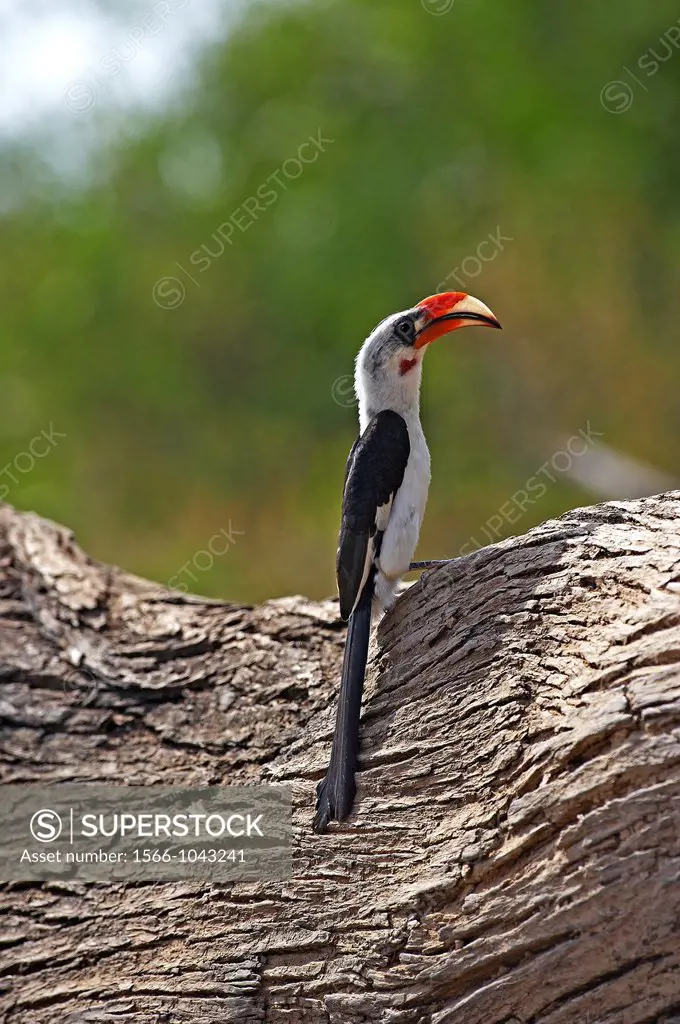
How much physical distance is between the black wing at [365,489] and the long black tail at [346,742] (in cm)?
22

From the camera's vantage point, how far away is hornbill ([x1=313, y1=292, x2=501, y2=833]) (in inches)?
136

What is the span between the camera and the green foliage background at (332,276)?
31.8ft

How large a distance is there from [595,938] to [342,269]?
826cm

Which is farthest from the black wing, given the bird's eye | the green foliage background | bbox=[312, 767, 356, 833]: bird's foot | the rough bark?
the green foliage background

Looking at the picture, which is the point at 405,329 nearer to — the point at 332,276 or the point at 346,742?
the point at 346,742

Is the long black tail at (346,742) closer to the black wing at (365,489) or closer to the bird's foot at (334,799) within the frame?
the bird's foot at (334,799)

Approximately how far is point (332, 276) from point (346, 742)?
24.5ft

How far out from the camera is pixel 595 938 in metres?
2.40

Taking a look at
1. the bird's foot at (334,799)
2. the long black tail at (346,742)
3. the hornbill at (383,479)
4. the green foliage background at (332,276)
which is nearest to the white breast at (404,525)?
the hornbill at (383,479)

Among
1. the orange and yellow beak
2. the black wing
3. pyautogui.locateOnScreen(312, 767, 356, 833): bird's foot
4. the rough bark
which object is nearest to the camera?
the rough bark

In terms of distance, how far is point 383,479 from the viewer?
3.74m

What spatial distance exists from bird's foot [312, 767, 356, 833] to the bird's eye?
70.7 inches

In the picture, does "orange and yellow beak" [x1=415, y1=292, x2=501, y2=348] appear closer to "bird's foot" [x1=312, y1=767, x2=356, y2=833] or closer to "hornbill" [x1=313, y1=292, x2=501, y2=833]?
"hornbill" [x1=313, y1=292, x2=501, y2=833]

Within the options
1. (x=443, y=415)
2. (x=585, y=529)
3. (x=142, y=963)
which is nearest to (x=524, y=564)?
(x=585, y=529)
